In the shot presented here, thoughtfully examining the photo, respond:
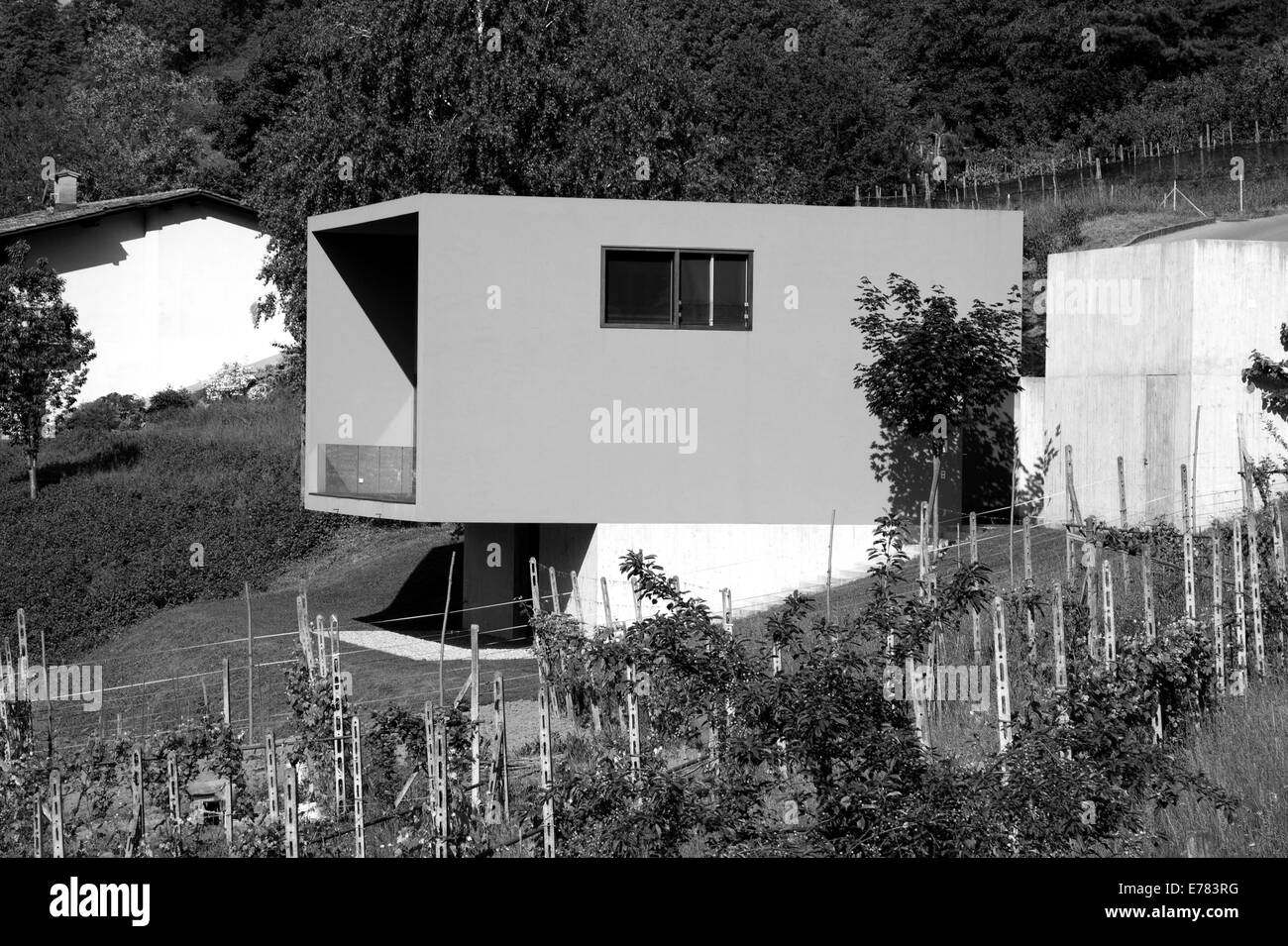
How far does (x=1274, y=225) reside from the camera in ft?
117

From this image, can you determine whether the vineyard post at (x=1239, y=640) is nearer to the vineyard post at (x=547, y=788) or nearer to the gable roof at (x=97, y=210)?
the vineyard post at (x=547, y=788)

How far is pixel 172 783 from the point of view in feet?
41.6

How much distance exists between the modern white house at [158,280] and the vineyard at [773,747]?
3014cm

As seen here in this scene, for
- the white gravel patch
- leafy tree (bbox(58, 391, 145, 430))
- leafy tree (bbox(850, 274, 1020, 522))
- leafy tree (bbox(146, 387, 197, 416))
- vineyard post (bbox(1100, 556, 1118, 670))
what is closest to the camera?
vineyard post (bbox(1100, 556, 1118, 670))

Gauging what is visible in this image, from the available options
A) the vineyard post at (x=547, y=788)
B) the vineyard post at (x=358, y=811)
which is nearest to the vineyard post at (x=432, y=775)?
the vineyard post at (x=358, y=811)

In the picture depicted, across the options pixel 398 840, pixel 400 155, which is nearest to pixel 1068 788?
pixel 398 840

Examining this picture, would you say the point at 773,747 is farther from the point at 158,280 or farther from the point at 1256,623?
the point at 158,280

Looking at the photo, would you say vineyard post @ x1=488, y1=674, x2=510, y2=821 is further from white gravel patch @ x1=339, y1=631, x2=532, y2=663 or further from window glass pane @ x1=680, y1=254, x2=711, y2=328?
window glass pane @ x1=680, y1=254, x2=711, y2=328

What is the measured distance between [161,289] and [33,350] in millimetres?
11910

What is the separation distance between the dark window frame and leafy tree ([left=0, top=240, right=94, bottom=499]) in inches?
709

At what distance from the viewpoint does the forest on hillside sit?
32656mm

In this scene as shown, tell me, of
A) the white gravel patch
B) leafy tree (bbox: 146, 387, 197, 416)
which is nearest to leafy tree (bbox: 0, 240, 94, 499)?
leafy tree (bbox: 146, 387, 197, 416)
